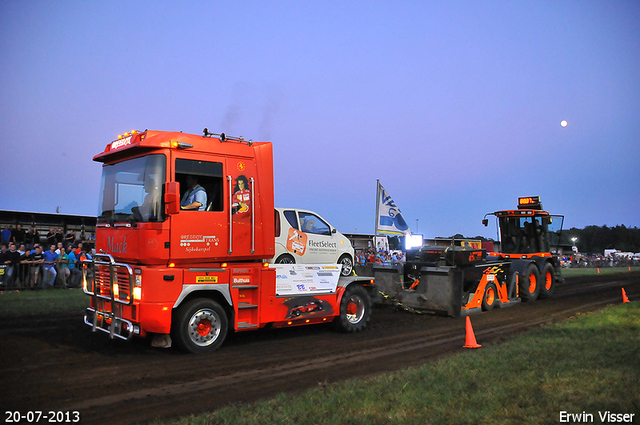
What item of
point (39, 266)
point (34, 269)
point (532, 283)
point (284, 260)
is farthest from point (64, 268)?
point (532, 283)

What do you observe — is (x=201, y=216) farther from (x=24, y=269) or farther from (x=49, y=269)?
(x=24, y=269)

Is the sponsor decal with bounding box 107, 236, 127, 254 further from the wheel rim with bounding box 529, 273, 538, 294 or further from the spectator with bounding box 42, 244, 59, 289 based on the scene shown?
the wheel rim with bounding box 529, 273, 538, 294

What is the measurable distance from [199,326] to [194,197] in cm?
212

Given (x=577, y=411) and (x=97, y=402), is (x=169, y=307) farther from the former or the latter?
(x=577, y=411)

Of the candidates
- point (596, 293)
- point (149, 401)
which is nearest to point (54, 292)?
point (149, 401)

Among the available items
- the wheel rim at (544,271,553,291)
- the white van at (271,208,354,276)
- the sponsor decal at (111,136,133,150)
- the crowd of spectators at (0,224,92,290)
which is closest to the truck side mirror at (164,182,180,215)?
the sponsor decal at (111,136,133,150)

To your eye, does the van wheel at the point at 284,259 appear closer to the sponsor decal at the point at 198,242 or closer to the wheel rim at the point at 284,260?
the wheel rim at the point at 284,260

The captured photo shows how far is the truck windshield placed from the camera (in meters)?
6.89

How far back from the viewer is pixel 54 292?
46.6 ft

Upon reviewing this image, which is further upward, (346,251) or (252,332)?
(346,251)

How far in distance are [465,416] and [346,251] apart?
7994 millimetres

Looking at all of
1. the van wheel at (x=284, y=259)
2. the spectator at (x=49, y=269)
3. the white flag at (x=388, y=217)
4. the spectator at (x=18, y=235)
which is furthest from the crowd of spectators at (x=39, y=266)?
the white flag at (x=388, y=217)

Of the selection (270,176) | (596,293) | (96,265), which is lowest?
(596,293)

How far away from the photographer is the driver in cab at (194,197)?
707 centimetres
